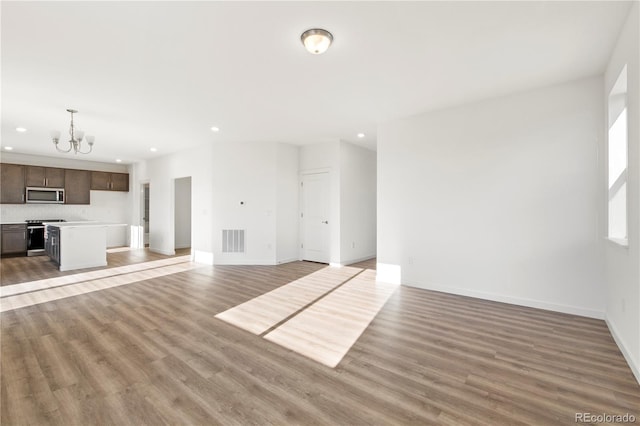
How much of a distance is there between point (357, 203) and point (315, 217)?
1.03 meters

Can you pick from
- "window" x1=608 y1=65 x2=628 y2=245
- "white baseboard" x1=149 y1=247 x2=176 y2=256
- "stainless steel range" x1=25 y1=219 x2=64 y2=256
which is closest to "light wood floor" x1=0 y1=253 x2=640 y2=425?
"window" x1=608 y1=65 x2=628 y2=245

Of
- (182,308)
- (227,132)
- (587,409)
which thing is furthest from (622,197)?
(227,132)

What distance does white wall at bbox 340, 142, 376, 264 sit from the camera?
635 cm

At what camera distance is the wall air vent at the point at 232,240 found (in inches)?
258

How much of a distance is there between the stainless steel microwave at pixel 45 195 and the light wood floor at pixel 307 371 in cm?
588

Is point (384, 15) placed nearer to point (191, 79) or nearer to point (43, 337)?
point (191, 79)

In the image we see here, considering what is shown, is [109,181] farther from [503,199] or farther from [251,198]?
[503,199]

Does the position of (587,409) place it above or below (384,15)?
below

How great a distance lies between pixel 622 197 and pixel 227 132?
5.83m

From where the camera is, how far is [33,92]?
367 cm

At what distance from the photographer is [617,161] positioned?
298cm

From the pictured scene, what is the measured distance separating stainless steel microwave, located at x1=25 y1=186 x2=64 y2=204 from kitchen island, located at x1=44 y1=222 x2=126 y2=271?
2.01 meters

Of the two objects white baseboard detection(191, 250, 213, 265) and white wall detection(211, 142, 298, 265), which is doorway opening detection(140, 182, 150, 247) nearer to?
white baseboard detection(191, 250, 213, 265)

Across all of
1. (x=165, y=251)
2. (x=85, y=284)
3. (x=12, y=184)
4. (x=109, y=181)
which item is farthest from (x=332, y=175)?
(x=12, y=184)
